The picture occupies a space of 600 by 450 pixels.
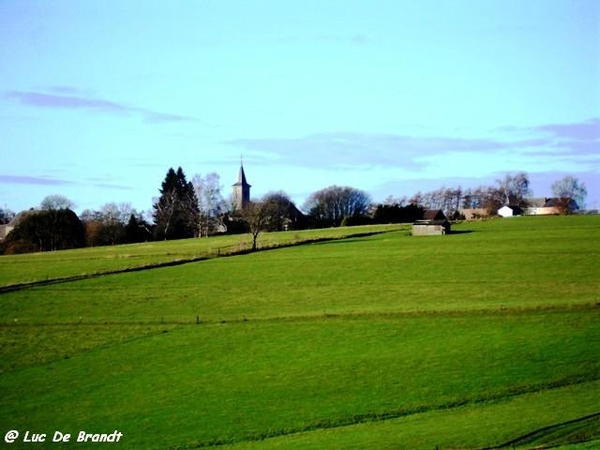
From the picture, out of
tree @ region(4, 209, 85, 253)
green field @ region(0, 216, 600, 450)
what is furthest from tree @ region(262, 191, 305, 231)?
green field @ region(0, 216, 600, 450)

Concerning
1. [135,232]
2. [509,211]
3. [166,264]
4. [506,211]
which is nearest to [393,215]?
[509,211]

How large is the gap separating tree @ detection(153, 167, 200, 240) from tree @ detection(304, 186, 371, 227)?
25.3 m

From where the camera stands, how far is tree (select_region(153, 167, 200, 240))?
133 meters

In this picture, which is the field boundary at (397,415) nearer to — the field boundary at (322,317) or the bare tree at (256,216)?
the field boundary at (322,317)

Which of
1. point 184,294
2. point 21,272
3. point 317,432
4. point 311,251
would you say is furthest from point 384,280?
point 21,272

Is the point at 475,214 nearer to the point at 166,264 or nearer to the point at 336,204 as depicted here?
the point at 336,204

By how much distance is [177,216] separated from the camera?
447 ft

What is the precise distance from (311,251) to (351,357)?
4045cm

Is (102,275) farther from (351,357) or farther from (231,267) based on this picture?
(351,357)

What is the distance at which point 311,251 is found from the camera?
241 ft

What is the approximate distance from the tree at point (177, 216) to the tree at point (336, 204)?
25333 mm

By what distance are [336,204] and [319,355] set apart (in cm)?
13428

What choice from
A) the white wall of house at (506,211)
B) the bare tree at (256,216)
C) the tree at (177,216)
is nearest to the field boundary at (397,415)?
the bare tree at (256,216)

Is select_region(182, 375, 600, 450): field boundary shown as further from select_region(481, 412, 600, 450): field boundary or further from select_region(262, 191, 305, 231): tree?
select_region(262, 191, 305, 231): tree
